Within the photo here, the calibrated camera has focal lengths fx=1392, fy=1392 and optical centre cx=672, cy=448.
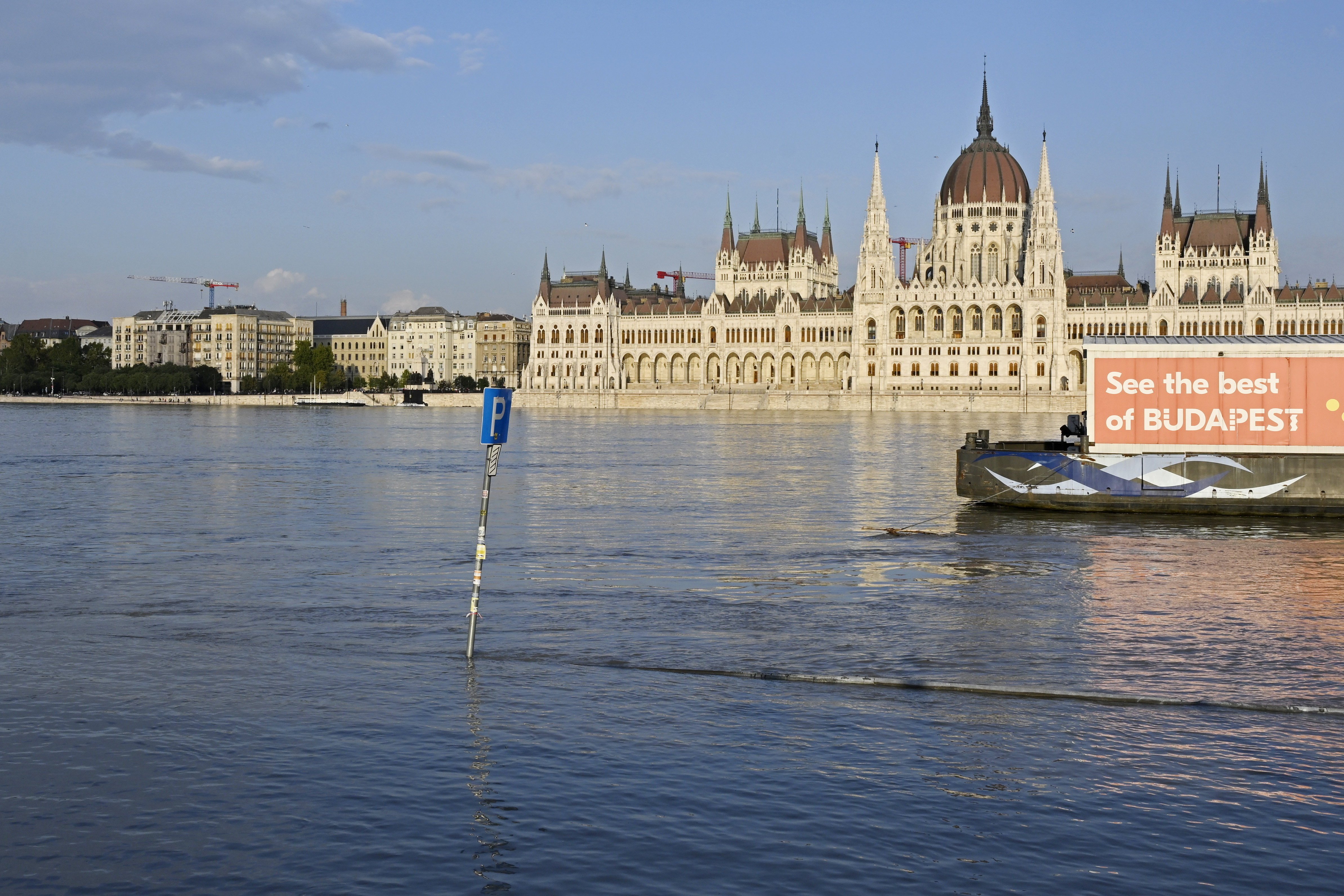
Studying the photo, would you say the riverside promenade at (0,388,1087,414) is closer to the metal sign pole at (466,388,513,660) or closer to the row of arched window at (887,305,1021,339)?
the row of arched window at (887,305,1021,339)

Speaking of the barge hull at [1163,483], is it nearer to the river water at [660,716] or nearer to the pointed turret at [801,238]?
the river water at [660,716]

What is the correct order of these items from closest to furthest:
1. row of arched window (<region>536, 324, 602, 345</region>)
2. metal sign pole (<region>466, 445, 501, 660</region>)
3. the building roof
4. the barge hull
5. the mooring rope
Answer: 1. the mooring rope
2. metal sign pole (<region>466, 445, 501, 660</region>)
3. the barge hull
4. the building roof
5. row of arched window (<region>536, 324, 602, 345</region>)

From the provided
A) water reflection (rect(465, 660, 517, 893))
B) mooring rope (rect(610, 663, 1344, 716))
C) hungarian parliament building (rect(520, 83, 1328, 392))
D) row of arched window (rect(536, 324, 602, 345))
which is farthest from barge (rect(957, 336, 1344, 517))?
row of arched window (rect(536, 324, 602, 345))

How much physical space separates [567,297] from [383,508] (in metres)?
167

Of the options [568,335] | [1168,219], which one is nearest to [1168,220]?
[1168,219]

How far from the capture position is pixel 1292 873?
26.4 feet

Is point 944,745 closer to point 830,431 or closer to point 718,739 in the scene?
point 718,739

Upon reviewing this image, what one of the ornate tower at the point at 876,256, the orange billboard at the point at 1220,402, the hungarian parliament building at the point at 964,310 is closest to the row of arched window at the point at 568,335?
the hungarian parliament building at the point at 964,310

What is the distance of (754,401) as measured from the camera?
6609 inches

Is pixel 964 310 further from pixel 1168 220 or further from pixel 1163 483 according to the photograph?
pixel 1163 483

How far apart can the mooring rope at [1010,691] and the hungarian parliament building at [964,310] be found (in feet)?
476

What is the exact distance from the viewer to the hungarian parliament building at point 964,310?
6137 inches

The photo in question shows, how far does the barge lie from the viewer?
103 ft

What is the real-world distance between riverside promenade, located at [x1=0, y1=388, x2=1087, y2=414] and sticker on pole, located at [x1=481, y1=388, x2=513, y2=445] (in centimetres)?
13095
